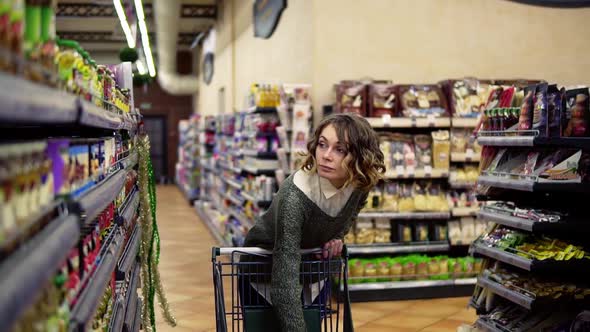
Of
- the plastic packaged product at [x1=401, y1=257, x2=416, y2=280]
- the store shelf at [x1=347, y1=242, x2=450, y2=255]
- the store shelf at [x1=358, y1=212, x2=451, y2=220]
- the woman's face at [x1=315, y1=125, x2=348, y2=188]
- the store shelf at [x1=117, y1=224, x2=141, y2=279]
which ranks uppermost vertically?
the woman's face at [x1=315, y1=125, x2=348, y2=188]

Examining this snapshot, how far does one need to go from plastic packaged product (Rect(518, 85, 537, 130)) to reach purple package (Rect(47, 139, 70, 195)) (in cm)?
303

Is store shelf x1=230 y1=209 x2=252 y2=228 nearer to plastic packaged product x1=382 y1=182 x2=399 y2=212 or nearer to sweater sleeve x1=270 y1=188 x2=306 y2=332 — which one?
plastic packaged product x1=382 y1=182 x2=399 y2=212

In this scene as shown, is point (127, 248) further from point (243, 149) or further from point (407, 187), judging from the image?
point (243, 149)

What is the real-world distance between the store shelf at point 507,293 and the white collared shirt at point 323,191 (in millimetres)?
1746

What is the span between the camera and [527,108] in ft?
13.5

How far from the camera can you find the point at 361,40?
6.93 metres

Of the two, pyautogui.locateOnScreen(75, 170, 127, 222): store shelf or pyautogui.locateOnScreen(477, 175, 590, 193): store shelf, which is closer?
pyautogui.locateOnScreen(75, 170, 127, 222): store shelf

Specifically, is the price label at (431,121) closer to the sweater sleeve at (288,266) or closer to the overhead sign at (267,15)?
the overhead sign at (267,15)

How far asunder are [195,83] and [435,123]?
17.1 meters

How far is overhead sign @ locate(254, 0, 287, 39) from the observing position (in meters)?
8.35

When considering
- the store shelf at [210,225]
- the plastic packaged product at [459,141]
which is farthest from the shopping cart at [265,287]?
the store shelf at [210,225]

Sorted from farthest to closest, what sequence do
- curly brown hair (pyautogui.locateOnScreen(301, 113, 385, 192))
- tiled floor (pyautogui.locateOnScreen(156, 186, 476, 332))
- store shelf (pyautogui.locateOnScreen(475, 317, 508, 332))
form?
tiled floor (pyautogui.locateOnScreen(156, 186, 476, 332)), store shelf (pyautogui.locateOnScreen(475, 317, 508, 332)), curly brown hair (pyautogui.locateOnScreen(301, 113, 385, 192))

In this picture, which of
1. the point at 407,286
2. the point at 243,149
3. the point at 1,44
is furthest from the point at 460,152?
the point at 1,44

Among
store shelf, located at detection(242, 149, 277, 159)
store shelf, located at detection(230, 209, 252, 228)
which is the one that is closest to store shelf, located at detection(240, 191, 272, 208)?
store shelf, located at detection(230, 209, 252, 228)
